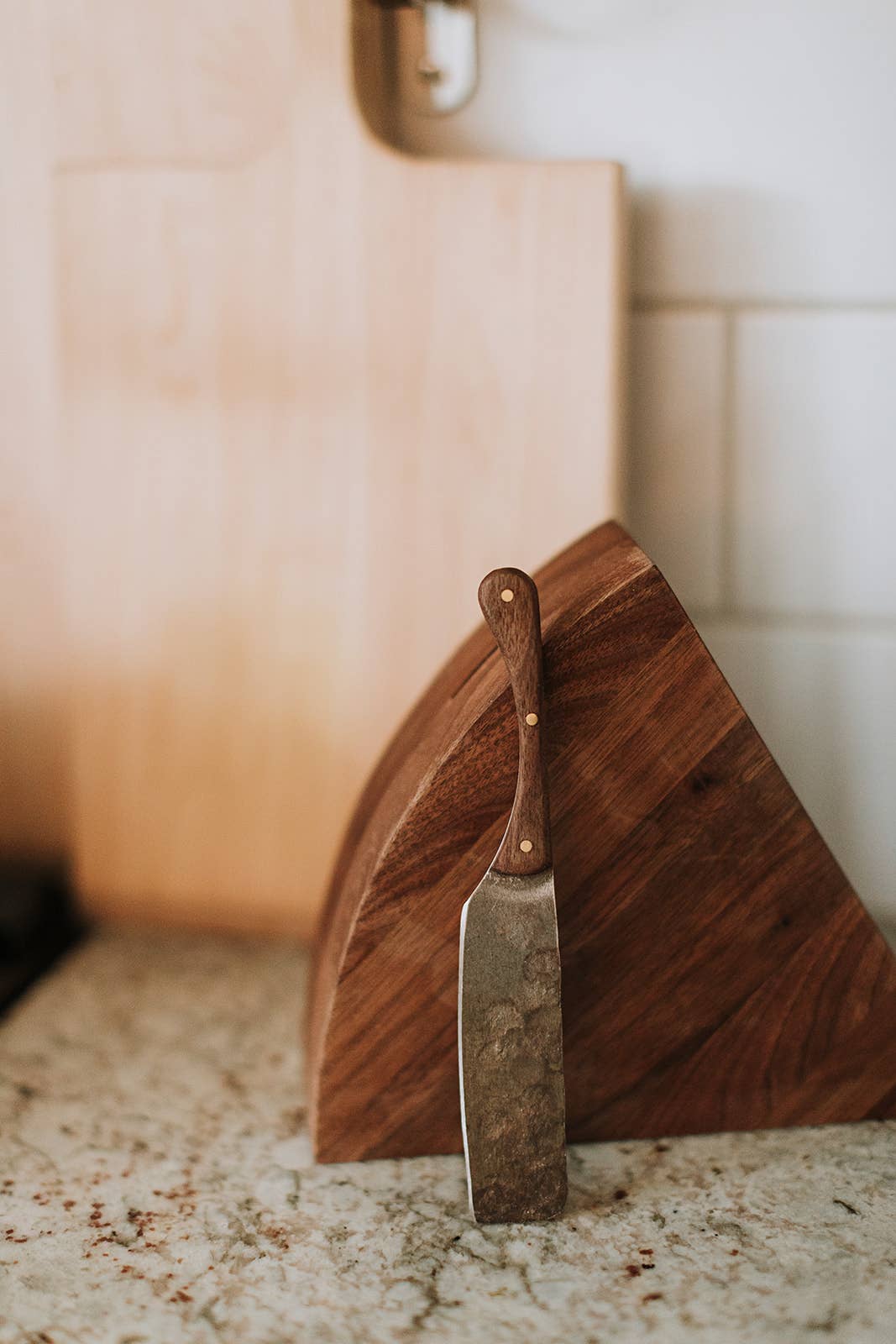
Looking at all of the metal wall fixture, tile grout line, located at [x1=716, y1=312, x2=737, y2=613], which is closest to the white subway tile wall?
tile grout line, located at [x1=716, y1=312, x2=737, y2=613]

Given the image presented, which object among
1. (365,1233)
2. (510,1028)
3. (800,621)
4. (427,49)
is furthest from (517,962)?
(427,49)

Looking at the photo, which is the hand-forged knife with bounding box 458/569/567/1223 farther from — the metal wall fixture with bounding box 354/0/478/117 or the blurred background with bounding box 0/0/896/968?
the metal wall fixture with bounding box 354/0/478/117

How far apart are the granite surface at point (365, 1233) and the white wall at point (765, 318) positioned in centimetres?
32

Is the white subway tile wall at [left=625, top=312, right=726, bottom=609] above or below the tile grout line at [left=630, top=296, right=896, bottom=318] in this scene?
below

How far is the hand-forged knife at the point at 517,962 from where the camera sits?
46 centimetres

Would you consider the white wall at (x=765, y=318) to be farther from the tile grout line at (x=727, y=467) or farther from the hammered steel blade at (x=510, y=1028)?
the hammered steel blade at (x=510, y=1028)

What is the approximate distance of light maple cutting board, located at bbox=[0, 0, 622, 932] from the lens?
2.30 feet

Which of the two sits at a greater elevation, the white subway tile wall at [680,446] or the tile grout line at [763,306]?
the tile grout line at [763,306]

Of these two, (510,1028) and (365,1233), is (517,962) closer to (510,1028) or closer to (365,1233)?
(510,1028)

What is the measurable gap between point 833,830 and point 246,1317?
19.6 inches

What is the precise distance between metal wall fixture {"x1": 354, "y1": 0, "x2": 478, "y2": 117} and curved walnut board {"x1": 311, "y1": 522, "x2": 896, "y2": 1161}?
35 centimetres

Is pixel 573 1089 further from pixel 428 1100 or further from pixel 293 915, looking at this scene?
pixel 293 915

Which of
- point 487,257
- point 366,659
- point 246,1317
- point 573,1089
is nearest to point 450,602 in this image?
point 366,659

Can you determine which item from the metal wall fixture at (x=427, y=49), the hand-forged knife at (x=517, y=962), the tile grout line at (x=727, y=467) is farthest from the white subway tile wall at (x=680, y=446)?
the hand-forged knife at (x=517, y=962)
